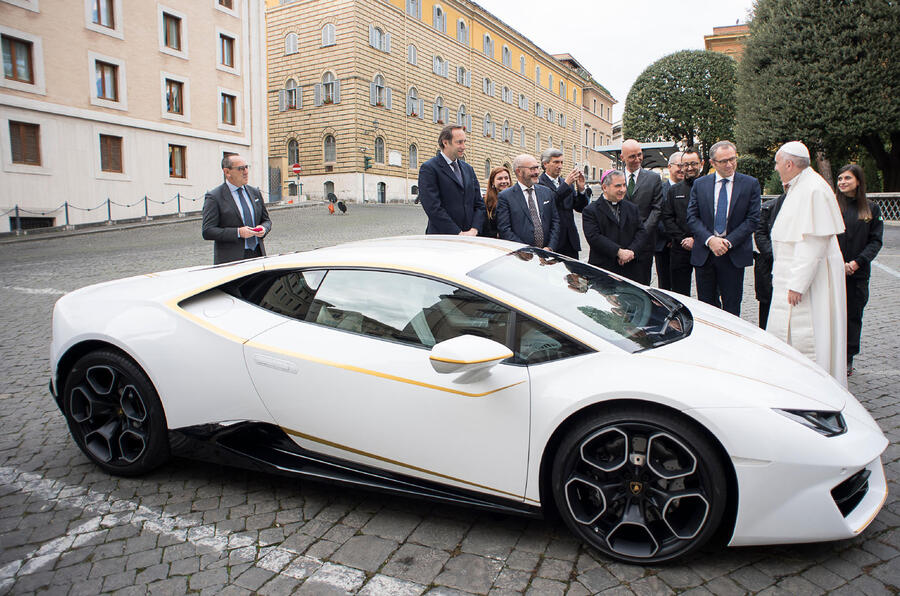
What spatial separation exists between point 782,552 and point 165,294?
3.17 m

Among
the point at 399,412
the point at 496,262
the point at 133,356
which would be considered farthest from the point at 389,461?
the point at 133,356

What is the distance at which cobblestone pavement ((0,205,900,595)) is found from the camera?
7.97 feet

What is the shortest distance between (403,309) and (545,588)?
130 centimetres

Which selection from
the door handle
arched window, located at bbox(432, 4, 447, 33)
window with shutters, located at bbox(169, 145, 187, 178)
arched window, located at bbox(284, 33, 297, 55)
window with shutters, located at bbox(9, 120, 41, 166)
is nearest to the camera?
the door handle

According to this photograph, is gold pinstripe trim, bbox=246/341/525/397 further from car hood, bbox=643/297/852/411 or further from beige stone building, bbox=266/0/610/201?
beige stone building, bbox=266/0/610/201

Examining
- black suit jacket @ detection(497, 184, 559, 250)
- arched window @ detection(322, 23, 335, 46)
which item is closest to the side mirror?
black suit jacket @ detection(497, 184, 559, 250)

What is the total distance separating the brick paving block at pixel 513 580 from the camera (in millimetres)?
2416

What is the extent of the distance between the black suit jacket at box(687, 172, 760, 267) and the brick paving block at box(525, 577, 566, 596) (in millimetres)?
4141

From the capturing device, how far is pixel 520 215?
5941 mm

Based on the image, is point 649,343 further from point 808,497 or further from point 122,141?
point 122,141

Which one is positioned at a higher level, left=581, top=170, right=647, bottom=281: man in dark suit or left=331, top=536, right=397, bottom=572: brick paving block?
left=581, top=170, right=647, bottom=281: man in dark suit

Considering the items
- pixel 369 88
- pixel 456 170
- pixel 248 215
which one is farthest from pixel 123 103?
pixel 456 170

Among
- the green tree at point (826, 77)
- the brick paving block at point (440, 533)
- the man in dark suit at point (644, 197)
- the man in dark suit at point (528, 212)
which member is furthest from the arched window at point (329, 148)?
the brick paving block at point (440, 533)

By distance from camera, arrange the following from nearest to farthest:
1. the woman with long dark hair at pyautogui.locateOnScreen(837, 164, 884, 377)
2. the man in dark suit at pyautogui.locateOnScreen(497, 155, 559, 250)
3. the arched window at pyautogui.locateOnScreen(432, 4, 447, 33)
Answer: the woman with long dark hair at pyautogui.locateOnScreen(837, 164, 884, 377) → the man in dark suit at pyautogui.locateOnScreen(497, 155, 559, 250) → the arched window at pyautogui.locateOnScreen(432, 4, 447, 33)
